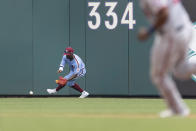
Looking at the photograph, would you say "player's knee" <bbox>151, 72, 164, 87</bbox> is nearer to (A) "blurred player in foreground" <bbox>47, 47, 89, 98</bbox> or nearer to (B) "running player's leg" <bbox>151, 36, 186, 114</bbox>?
(B) "running player's leg" <bbox>151, 36, 186, 114</bbox>

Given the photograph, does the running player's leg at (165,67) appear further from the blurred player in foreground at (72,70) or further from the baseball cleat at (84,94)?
the baseball cleat at (84,94)

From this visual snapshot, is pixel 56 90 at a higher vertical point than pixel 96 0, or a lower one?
lower

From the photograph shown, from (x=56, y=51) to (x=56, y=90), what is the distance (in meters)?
1.37

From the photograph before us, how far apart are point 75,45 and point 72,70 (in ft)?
3.04

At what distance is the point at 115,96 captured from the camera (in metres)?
20.9

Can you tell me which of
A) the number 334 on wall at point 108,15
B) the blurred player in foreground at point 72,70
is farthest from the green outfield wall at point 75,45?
the blurred player in foreground at point 72,70

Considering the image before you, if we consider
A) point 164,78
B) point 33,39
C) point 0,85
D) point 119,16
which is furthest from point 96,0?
point 164,78

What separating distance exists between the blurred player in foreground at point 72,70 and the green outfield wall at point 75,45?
692mm

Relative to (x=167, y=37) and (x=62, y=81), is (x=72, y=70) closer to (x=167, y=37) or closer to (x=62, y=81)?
(x=62, y=81)

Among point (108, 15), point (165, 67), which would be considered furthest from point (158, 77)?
point (108, 15)

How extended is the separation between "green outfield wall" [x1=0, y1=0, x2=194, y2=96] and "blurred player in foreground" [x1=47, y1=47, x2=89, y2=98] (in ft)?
2.27

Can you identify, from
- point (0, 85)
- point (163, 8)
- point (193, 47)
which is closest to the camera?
point (163, 8)

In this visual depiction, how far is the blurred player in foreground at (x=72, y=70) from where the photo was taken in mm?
19719
